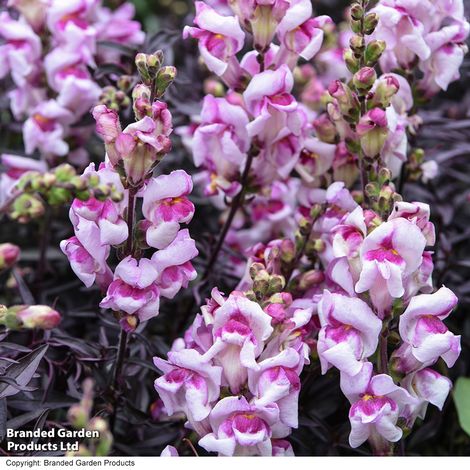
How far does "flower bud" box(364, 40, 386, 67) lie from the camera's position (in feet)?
3.09

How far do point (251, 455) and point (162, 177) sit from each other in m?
0.30

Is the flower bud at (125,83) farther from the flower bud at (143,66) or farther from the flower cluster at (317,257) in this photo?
the flower bud at (143,66)

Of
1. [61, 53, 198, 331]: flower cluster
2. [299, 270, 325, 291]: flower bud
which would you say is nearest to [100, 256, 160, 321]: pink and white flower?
[61, 53, 198, 331]: flower cluster

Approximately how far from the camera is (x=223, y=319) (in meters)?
0.85

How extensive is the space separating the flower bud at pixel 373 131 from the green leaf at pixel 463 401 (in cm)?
34

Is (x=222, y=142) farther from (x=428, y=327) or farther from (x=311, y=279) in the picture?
(x=428, y=327)

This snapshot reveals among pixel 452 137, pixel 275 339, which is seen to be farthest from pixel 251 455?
pixel 452 137

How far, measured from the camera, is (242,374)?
2.82 ft

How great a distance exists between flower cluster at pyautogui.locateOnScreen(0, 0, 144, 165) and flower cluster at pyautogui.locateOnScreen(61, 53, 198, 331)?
39cm

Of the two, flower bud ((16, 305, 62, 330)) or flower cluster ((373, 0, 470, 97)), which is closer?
flower bud ((16, 305, 62, 330))

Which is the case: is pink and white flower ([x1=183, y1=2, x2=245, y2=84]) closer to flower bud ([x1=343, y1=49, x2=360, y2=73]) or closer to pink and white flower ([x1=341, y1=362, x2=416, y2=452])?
flower bud ([x1=343, y1=49, x2=360, y2=73])

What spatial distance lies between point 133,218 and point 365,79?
0.99 feet

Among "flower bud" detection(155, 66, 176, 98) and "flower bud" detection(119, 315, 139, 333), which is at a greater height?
"flower bud" detection(155, 66, 176, 98)
